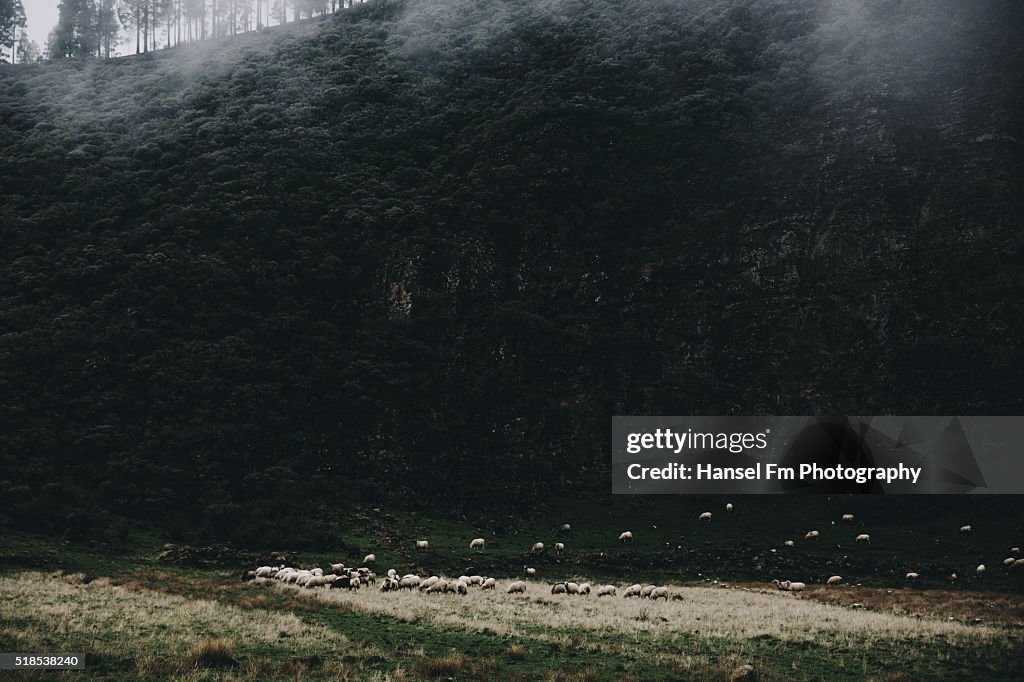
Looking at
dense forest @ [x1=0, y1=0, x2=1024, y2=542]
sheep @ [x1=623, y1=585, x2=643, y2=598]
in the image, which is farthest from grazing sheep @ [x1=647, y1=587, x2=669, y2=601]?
dense forest @ [x1=0, y1=0, x2=1024, y2=542]

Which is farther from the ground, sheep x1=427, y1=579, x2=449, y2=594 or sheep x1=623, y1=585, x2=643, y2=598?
sheep x1=427, y1=579, x2=449, y2=594

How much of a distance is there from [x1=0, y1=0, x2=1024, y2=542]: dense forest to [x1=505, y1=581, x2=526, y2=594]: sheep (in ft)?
46.9

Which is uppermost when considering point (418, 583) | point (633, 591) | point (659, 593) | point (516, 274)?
point (516, 274)

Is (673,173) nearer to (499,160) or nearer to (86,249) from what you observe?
(499,160)

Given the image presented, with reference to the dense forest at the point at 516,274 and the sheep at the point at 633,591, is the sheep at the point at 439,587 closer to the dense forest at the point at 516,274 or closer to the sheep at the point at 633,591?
the sheep at the point at 633,591

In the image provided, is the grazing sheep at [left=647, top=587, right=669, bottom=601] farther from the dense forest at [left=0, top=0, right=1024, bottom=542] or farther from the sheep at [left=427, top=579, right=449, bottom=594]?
the dense forest at [left=0, top=0, right=1024, bottom=542]

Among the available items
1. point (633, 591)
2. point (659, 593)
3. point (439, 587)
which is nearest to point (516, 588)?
point (439, 587)

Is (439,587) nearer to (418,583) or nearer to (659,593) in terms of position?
(418,583)

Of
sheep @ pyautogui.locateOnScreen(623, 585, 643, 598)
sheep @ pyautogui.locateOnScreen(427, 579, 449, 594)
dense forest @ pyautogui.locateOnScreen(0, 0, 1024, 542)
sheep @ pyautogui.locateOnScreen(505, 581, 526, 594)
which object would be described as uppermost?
dense forest @ pyautogui.locateOnScreen(0, 0, 1024, 542)

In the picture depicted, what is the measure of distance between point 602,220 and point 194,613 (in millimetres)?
41606

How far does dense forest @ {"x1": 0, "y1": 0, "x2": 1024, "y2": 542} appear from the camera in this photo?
151 ft

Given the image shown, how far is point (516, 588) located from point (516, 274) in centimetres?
2855

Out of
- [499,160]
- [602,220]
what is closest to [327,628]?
[602,220]

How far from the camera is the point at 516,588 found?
3034 centimetres
